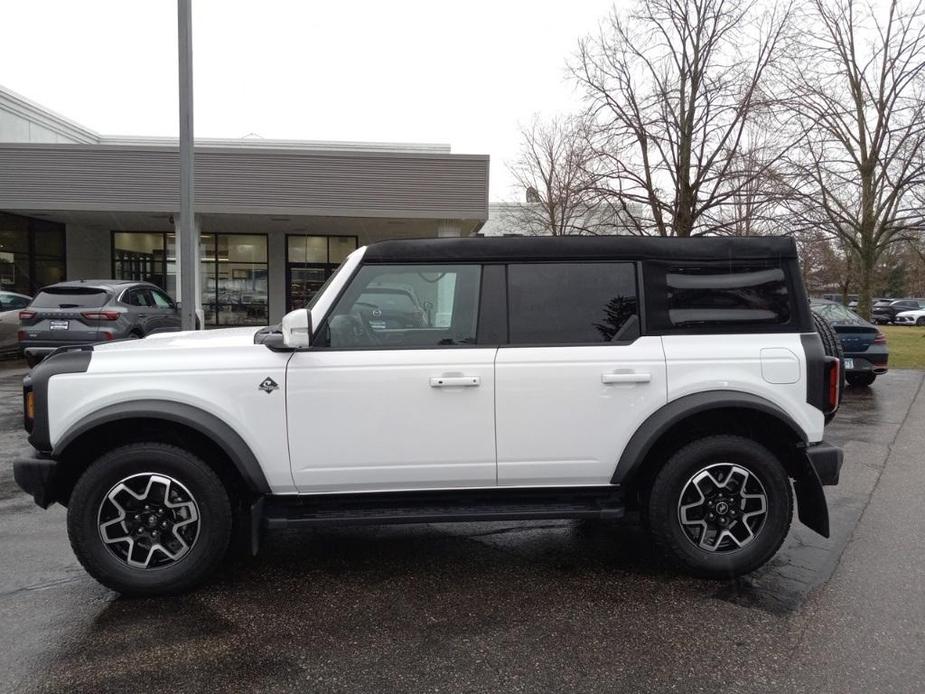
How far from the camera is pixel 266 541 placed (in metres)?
4.40

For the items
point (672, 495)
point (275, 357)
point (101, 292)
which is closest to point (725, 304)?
point (672, 495)

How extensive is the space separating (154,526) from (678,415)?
2.83 m

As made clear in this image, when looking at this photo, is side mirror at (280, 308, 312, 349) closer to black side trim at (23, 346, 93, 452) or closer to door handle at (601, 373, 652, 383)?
black side trim at (23, 346, 93, 452)

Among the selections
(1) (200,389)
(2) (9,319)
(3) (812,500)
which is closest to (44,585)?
(1) (200,389)

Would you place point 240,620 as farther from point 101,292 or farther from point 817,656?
point 101,292

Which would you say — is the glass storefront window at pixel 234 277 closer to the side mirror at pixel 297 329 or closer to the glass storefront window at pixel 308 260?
the glass storefront window at pixel 308 260

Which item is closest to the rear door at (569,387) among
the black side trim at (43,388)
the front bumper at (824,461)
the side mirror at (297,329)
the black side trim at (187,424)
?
the front bumper at (824,461)

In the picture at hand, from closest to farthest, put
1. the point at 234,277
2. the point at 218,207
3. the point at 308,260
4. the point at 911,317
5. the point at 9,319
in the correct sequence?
the point at 9,319 → the point at 218,207 → the point at 234,277 → the point at 308,260 → the point at 911,317

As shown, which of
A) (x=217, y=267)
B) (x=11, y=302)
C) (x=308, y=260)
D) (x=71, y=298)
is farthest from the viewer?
(x=308, y=260)

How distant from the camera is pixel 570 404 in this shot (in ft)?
11.8

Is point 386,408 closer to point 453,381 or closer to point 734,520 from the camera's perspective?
point 453,381

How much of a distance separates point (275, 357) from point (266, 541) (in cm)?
154

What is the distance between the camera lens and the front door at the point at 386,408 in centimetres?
351

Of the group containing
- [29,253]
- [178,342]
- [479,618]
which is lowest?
[479,618]
